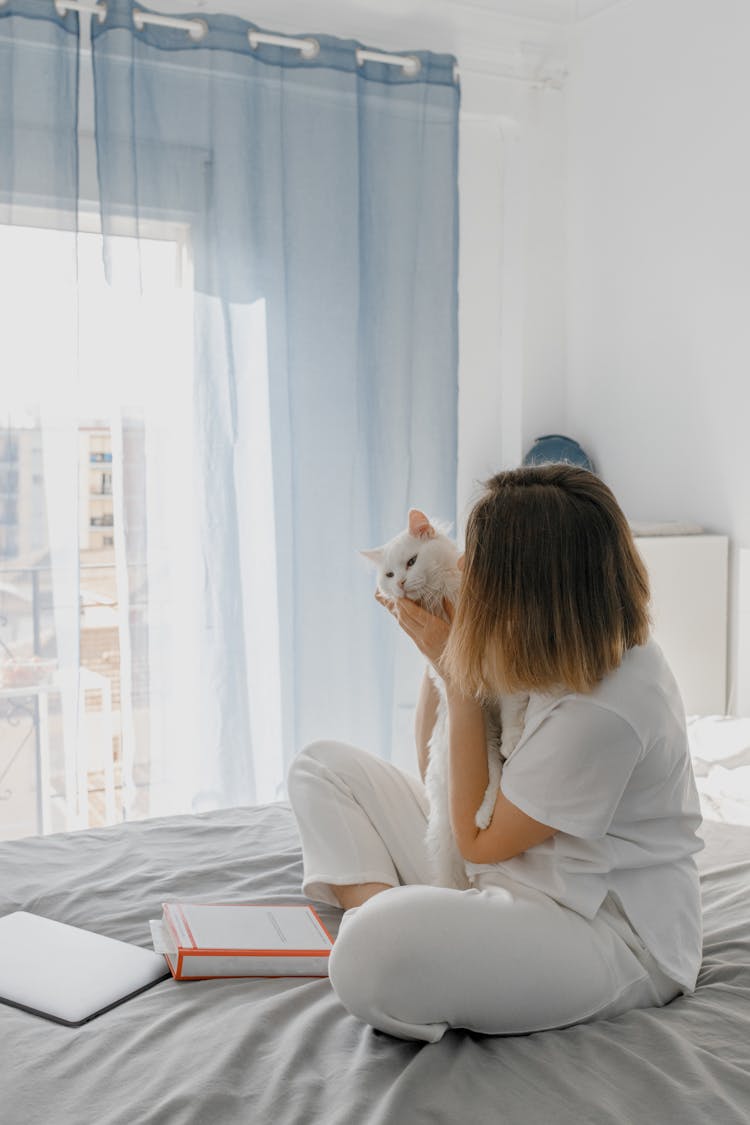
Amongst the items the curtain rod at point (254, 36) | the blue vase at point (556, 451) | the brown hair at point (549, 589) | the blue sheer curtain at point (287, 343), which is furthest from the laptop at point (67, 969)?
the blue vase at point (556, 451)

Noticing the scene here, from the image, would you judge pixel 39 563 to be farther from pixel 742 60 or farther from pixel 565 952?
pixel 742 60

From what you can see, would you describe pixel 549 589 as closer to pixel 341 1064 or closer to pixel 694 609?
pixel 341 1064

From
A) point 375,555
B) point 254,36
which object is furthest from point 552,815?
point 254,36

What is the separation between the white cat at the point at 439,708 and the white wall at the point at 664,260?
1465 millimetres

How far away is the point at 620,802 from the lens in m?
1.19

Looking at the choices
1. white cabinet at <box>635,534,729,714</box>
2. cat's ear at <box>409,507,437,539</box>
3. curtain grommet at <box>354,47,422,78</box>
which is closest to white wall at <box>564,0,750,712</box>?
white cabinet at <box>635,534,729,714</box>

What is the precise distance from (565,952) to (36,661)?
1883 millimetres

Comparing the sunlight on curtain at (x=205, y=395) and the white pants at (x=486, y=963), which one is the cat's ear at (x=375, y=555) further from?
the sunlight on curtain at (x=205, y=395)

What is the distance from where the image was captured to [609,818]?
1.13 meters

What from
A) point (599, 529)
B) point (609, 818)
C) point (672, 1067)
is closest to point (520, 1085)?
point (672, 1067)

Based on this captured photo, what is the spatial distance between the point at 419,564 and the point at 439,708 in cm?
22

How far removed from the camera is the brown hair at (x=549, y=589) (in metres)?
1.16

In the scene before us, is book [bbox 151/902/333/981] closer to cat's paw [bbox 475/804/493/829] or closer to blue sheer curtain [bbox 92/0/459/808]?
cat's paw [bbox 475/804/493/829]

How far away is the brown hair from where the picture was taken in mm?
1156
